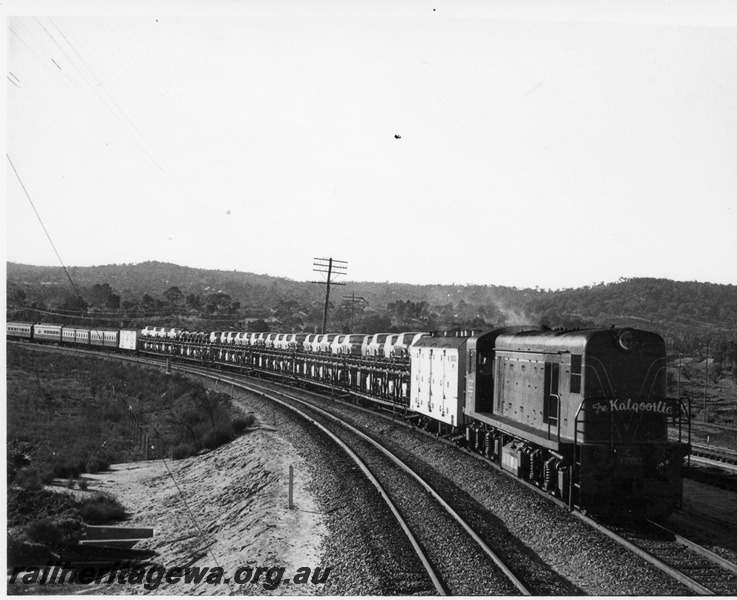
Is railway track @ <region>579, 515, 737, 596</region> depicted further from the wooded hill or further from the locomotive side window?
the wooded hill

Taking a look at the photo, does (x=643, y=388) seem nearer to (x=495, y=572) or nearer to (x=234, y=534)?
(x=495, y=572)

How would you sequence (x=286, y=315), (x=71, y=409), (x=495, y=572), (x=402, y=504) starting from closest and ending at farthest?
(x=495, y=572) → (x=402, y=504) → (x=71, y=409) → (x=286, y=315)

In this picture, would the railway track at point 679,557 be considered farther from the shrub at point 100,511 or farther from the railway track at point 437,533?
the shrub at point 100,511

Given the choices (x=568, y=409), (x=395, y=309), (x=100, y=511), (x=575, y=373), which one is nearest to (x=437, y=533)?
(x=568, y=409)

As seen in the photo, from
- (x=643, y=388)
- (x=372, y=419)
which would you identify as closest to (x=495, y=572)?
(x=643, y=388)

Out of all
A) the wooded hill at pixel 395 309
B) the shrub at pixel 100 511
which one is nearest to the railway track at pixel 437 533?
the shrub at pixel 100 511

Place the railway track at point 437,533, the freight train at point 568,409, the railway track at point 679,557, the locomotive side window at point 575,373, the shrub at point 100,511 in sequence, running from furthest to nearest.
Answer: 1. the shrub at point 100,511
2. the locomotive side window at point 575,373
3. the freight train at point 568,409
4. the railway track at point 437,533
5. the railway track at point 679,557

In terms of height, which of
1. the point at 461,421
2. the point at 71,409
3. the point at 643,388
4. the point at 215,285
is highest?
the point at 215,285
